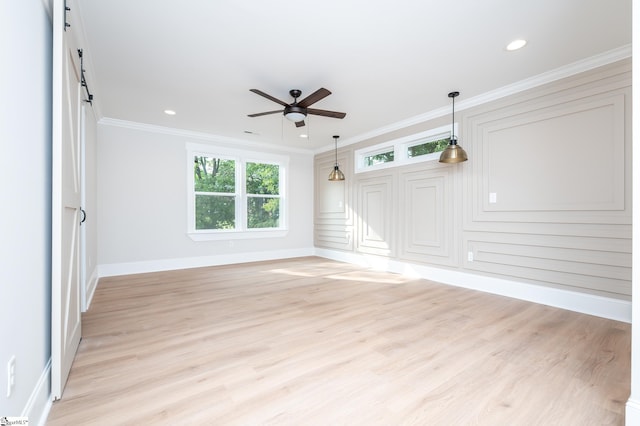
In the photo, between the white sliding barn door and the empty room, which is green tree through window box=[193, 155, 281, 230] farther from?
the white sliding barn door

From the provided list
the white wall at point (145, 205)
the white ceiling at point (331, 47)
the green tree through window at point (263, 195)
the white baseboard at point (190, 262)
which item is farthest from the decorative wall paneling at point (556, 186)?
the white wall at point (145, 205)

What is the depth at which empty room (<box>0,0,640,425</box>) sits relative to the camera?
1.53 meters

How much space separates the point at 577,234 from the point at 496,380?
2235 millimetres

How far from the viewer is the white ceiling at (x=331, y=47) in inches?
88.2

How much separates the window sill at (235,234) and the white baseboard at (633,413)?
18.4 ft

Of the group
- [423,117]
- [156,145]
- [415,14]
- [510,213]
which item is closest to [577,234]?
[510,213]

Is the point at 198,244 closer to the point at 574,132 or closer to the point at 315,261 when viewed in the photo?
the point at 315,261

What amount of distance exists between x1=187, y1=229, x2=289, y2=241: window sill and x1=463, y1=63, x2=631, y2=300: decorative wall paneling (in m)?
3.87

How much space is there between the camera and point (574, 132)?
3092 mm

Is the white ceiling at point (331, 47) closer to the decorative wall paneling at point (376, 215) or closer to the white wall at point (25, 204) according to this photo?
the white wall at point (25, 204)

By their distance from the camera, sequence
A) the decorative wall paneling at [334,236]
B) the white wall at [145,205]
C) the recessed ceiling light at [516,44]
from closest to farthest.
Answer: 1. the recessed ceiling light at [516,44]
2. the white wall at [145,205]
3. the decorative wall paneling at [334,236]

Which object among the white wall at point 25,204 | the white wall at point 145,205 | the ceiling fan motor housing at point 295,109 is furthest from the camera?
the white wall at point 145,205

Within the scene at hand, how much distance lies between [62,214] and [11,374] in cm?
81

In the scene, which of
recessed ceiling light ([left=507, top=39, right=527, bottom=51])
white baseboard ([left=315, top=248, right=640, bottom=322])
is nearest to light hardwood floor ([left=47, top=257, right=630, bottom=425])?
white baseboard ([left=315, top=248, right=640, bottom=322])
